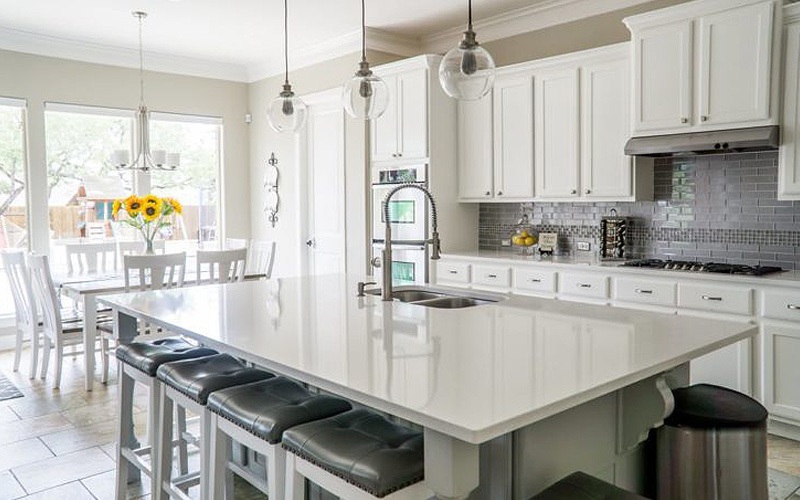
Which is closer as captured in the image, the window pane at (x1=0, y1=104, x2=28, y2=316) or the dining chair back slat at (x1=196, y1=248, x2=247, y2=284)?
the dining chair back slat at (x1=196, y1=248, x2=247, y2=284)

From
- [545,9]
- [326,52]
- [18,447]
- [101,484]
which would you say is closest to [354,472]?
[101,484]

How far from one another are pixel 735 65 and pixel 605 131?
2.98ft

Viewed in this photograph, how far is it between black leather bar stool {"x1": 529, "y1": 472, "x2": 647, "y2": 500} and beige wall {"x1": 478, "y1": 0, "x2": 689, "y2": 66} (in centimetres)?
363

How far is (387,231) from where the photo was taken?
268cm

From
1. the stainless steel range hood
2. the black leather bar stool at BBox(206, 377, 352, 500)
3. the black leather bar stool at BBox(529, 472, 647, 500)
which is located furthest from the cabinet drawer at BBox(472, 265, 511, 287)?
the black leather bar stool at BBox(529, 472, 647, 500)

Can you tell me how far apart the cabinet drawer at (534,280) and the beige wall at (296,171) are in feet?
5.47

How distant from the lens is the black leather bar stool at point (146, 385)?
2465 millimetres

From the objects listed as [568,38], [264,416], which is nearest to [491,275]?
[568,38]

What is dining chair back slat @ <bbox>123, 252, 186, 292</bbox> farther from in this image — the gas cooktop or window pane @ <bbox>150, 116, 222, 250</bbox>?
the gas cooktop

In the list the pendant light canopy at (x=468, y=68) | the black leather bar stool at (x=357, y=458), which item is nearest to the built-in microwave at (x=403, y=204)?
the pendant light canopy at (x=468, y=68)

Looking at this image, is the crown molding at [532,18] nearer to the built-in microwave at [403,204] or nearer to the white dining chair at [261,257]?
the built-in microwave at [403,204]

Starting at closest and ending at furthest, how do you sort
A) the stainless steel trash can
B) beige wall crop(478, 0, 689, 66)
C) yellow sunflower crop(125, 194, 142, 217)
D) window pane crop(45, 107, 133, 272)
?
the stainless steel trash can, beige wall crop(478, 0, 689, 66), yellow sunflower crop(125, 194, 142, 217), window pane crop(45, 107, 133, 272)

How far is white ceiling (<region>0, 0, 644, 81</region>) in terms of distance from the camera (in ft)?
15.8

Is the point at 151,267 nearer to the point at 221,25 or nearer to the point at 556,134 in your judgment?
the point at 221,25
